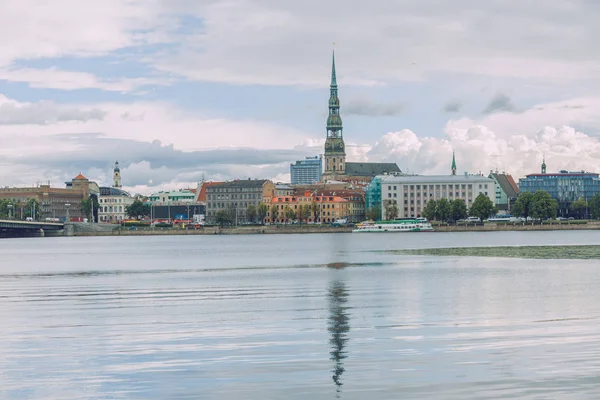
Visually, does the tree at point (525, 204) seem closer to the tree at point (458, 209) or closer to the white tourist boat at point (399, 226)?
the tree at point (458, 209)

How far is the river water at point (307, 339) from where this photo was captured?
18.4 meters

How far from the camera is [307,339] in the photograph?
80.0 ft

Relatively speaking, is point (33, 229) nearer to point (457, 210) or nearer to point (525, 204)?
point (457, 210)

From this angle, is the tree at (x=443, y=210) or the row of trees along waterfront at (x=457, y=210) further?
the tree at (x=443, y=210)

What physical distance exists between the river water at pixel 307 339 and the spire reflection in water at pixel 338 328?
0.05 metres

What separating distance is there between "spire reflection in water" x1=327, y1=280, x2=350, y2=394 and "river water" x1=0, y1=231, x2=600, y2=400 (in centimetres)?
5

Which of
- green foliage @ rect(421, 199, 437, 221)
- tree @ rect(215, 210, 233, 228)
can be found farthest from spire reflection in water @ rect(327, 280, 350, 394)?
tree @ rect(215, 210, 233, 228)

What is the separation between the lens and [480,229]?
16712cm

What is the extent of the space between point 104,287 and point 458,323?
20.9m

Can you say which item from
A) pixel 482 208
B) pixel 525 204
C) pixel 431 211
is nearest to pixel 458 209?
pixel 482 208

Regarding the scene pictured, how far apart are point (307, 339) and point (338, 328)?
7.49 ft

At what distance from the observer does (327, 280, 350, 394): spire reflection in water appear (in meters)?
20.0

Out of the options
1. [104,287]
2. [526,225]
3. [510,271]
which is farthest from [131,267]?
[526,225]

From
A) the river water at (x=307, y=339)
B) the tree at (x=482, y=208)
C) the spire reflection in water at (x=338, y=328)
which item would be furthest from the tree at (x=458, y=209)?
the spire reflection in water at (x=338, y=328)
